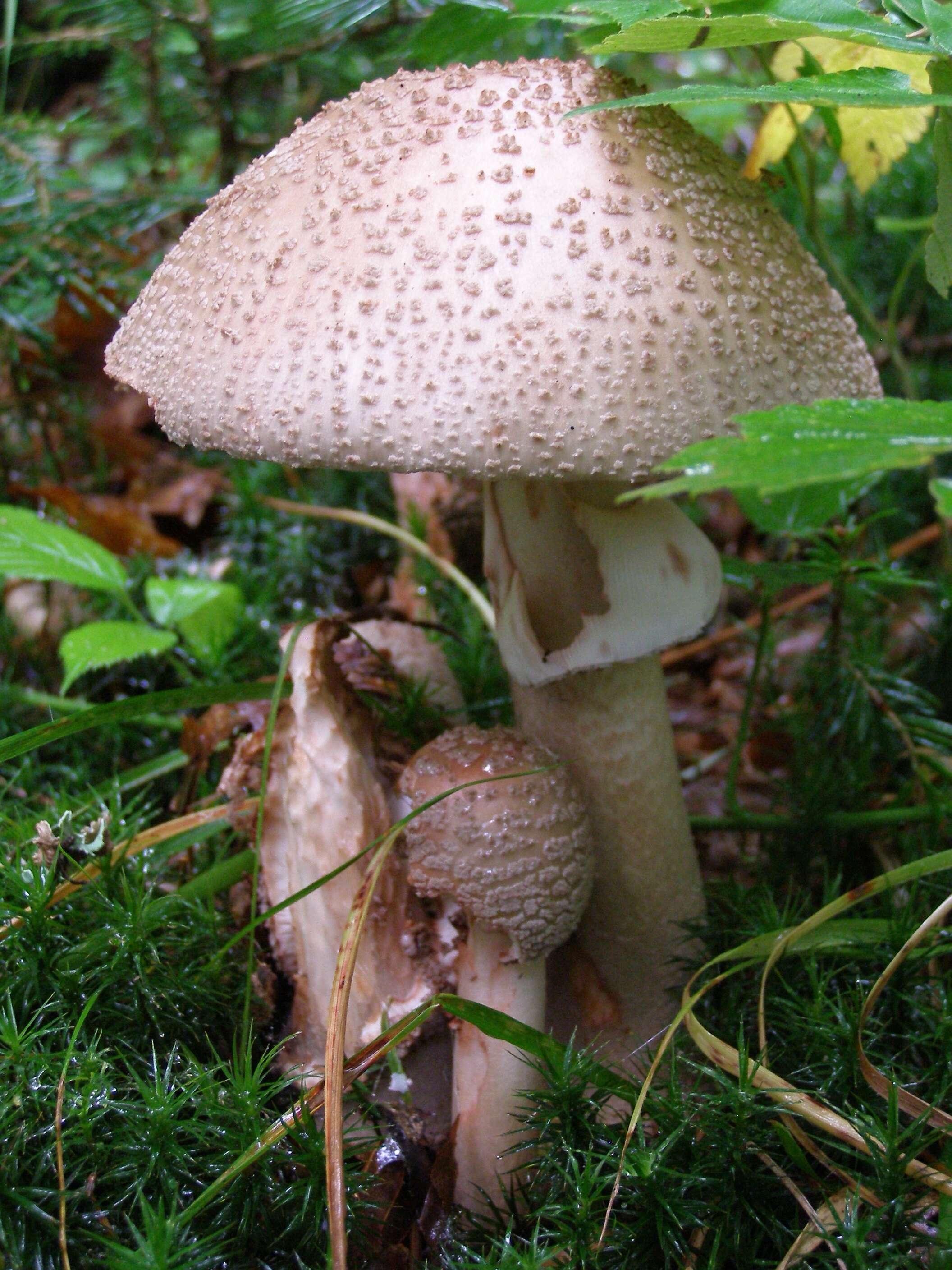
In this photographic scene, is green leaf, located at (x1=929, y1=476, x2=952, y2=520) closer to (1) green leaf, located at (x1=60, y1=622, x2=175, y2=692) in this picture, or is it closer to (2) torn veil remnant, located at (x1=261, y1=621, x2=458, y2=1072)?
(2) torn veil remnant, located at (x1=261, y1=621, x2=458, y2=1072)

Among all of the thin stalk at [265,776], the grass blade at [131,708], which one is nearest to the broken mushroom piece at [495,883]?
the thin stalk at [265,776]

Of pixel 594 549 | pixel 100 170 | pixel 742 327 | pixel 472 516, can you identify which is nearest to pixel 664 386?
pixel 742 327

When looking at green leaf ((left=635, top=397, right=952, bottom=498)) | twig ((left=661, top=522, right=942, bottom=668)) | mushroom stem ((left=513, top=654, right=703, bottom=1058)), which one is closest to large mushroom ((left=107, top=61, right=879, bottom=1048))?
green leaf ((left=635, top=397, right=952, bottom=498))

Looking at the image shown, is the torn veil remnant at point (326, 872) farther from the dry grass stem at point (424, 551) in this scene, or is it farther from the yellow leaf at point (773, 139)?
the yellow leaf at point (773, 139)

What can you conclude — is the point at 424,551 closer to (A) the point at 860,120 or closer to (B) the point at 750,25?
(A) the point at 860,120

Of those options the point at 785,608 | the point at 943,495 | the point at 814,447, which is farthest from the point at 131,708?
the point at 785,608
